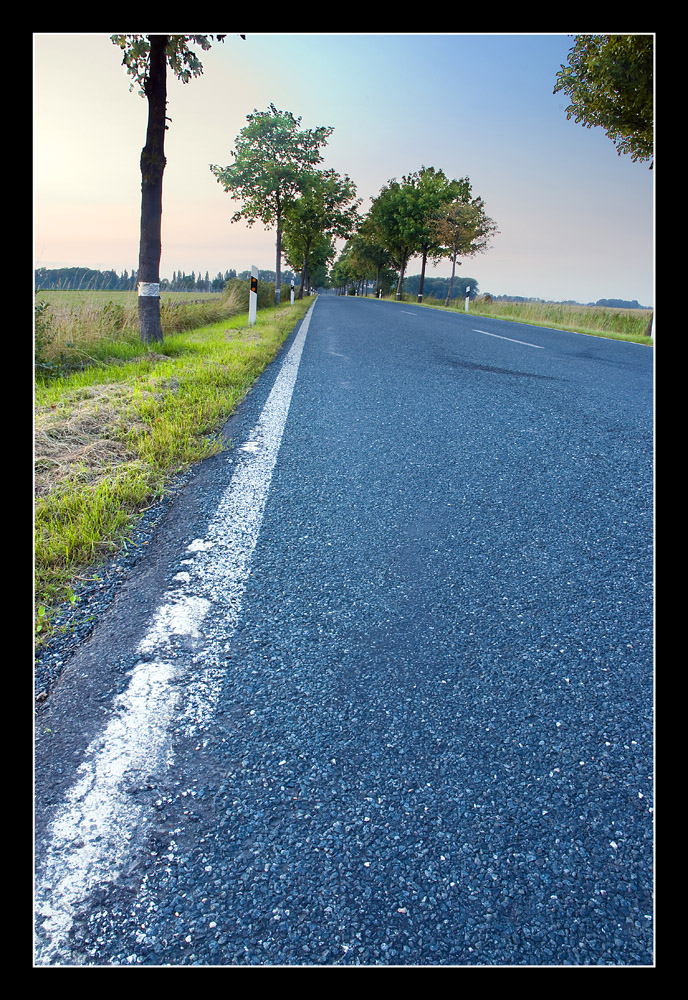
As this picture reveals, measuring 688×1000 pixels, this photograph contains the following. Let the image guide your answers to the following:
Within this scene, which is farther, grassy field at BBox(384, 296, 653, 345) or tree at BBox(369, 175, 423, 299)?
tree at BBox(369, 175, 423, 299)

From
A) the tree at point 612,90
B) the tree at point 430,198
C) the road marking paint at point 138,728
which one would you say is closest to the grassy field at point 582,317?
the tree at point 612,90

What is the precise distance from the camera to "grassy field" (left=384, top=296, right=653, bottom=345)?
644 inches

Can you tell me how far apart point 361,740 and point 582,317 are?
21969mm

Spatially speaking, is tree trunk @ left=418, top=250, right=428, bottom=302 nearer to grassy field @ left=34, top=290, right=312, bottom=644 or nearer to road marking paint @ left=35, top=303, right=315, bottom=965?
grassy field @ left=34, top=290, right=312, bottom=644

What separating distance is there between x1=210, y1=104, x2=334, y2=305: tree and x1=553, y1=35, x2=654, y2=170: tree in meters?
13.0

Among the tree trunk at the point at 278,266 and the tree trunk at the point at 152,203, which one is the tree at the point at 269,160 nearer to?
the tree trunk at the point at 278,266

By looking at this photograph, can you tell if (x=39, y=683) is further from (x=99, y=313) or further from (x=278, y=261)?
(x=278, y=261)

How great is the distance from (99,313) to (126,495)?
666cm

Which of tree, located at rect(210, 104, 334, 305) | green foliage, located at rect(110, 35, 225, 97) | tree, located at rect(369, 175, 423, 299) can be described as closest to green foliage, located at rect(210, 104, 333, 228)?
tree, located at rect(210, 104, 334, 305)

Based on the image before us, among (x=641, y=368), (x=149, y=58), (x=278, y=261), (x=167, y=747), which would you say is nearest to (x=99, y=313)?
(x=149, y=58)

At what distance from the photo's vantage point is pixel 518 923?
38.1 inches

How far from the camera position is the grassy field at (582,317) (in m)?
16.4

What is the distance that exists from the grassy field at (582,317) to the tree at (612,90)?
478 centimetres

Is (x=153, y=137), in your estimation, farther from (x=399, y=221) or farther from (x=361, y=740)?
(x=399, y=221)
